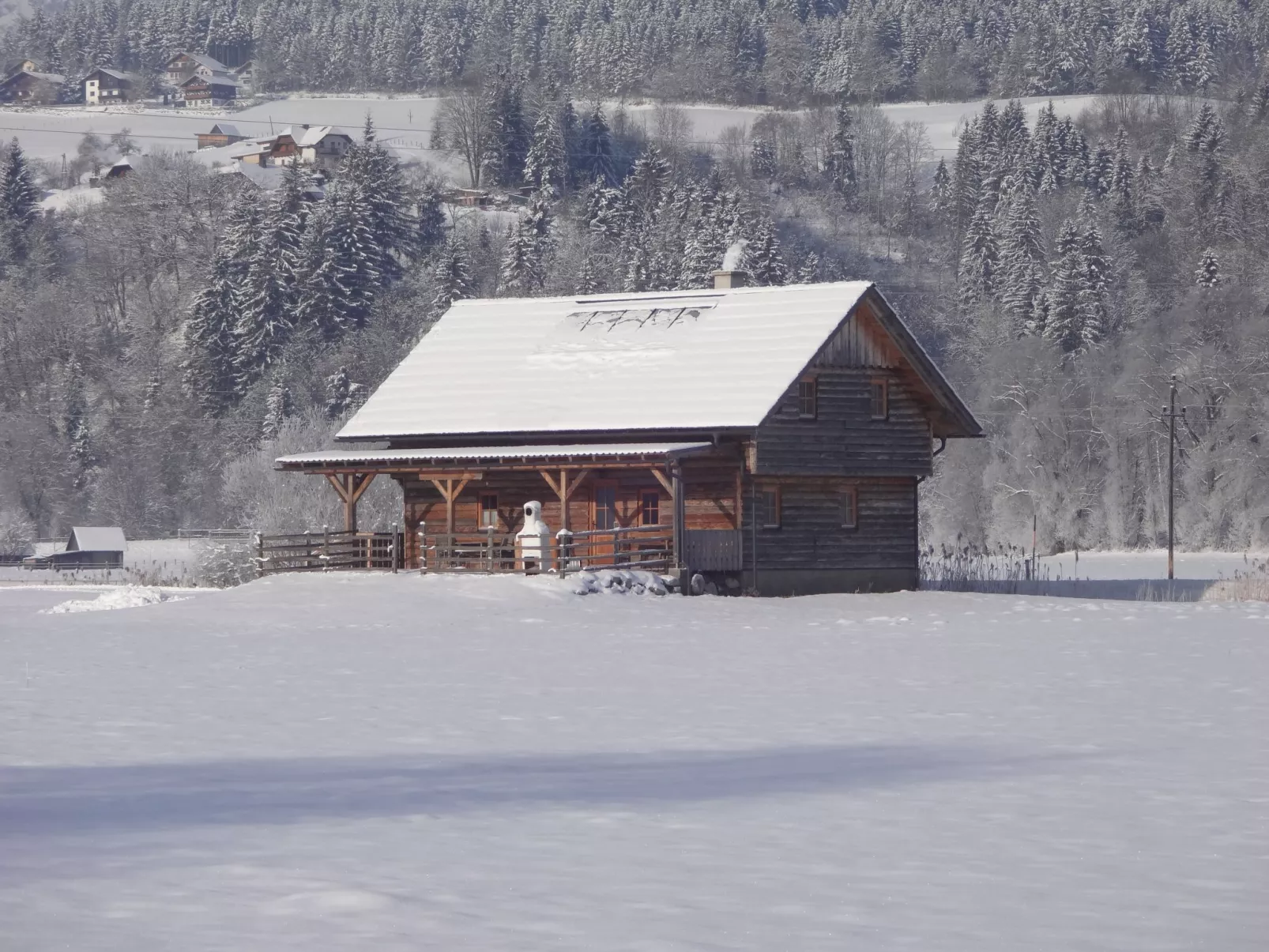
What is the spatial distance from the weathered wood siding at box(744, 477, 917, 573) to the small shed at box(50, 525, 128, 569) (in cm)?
4588

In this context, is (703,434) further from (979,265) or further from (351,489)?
(979,265)

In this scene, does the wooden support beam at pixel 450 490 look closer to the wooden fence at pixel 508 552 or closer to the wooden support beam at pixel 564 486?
the wooden fence at pixel 508 552

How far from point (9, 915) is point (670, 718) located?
8.93 metres

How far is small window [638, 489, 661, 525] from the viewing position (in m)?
38.6

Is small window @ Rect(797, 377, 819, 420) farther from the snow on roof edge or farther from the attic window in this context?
the snow on roof edge

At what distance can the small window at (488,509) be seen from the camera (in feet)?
131

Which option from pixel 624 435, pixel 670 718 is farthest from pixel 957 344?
pixel 670 718

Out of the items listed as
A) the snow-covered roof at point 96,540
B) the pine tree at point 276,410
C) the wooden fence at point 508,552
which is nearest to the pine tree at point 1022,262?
the pine tree at point 276,410

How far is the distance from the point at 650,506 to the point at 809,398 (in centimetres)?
405

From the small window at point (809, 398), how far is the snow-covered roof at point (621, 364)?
0.94 m

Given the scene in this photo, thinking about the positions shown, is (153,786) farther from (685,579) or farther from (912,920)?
(685,579)

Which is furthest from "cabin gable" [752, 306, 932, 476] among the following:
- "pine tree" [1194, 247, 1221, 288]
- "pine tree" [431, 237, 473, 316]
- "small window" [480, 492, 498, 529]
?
"pine tree" [1194, 247, 1221, 288]

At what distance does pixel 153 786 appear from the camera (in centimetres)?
1273

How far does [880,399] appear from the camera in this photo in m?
40.4
